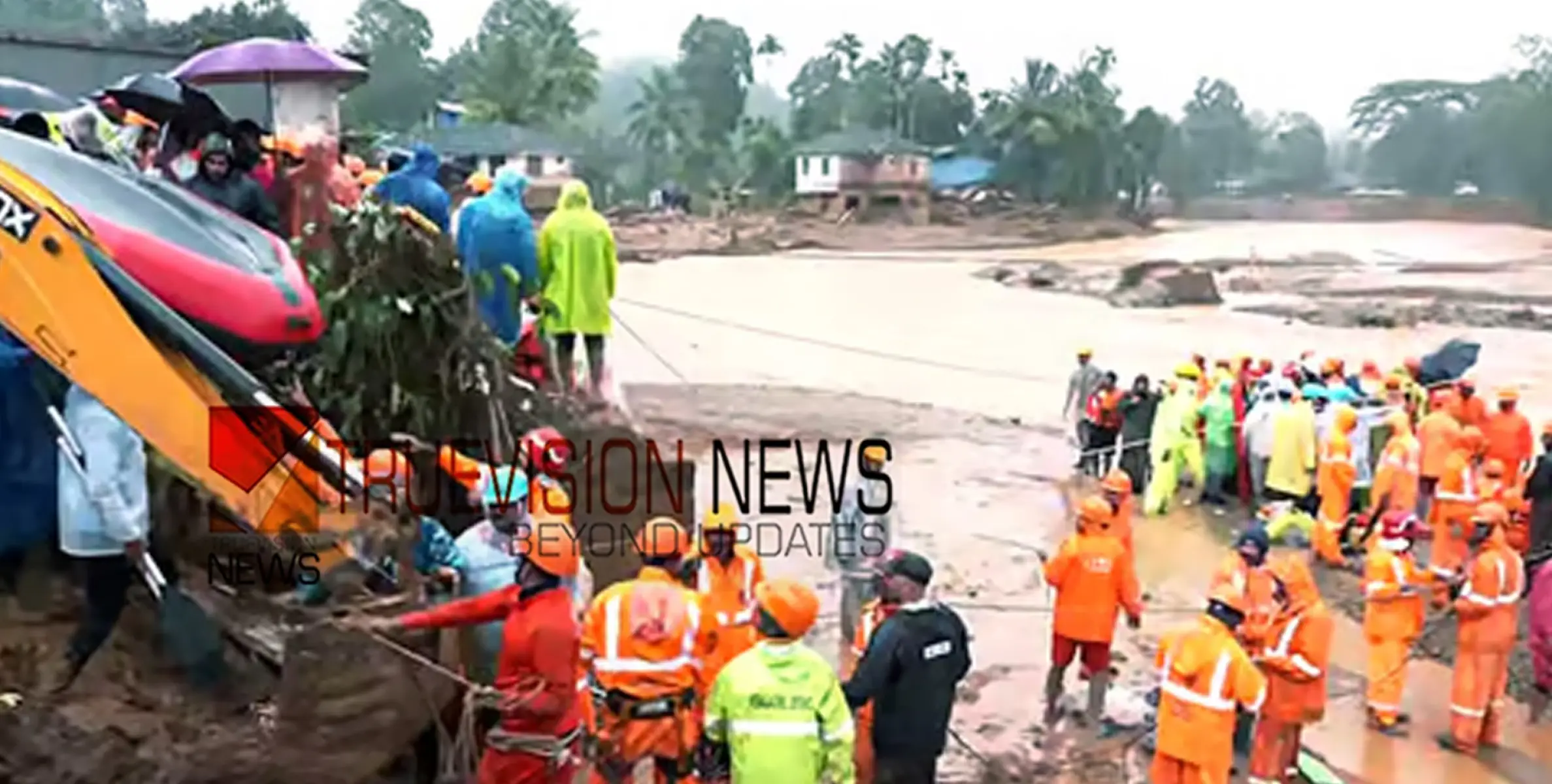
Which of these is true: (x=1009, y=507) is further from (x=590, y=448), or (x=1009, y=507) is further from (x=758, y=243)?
(x=758, y=243)

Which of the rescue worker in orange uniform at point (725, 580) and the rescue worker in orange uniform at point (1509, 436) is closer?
the rescue worker in orange uniform at point (725, 580)

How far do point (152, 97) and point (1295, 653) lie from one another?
20.2 ft

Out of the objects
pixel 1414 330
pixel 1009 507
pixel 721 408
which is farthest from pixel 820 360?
pixel 1414 330

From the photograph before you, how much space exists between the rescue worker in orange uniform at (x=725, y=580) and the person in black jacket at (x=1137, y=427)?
9398mm

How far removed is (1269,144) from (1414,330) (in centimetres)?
9203

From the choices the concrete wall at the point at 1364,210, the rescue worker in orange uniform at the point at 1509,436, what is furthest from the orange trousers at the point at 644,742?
the concrete wall at the point at 1364,210

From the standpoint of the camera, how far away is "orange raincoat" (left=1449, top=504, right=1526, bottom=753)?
8.80 metres

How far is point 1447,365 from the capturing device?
675 inches

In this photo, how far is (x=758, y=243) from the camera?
6034cm

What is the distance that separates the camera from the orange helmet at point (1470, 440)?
12.9m

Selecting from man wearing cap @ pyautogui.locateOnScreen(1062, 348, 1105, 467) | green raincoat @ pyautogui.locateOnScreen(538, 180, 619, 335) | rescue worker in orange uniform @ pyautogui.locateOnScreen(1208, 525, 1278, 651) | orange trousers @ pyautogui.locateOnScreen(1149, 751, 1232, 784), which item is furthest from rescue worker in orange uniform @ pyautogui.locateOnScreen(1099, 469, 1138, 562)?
man wearing cap @ pyautogui.locateOnScreen(1062, 348, 1105, 467)

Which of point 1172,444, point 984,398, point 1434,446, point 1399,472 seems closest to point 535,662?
point 1399,472

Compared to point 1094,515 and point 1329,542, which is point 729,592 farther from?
point 1329,542

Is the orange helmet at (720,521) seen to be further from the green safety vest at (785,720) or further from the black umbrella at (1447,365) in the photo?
the black umbrella at (1447,365)
